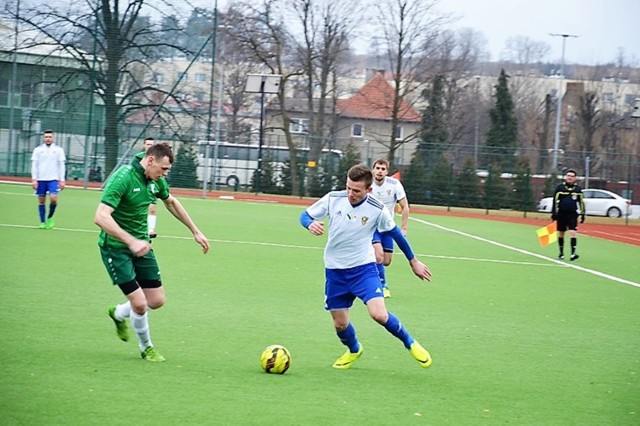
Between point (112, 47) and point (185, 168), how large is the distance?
608cm

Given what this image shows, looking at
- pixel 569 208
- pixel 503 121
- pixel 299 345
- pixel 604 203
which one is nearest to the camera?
pixel 299 345

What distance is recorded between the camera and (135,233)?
848 centimetres

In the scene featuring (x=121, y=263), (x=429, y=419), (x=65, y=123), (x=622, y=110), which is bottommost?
(x=429, y=419)

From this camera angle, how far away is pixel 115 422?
616cm

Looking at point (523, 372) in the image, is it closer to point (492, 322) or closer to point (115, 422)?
point (492, 322)

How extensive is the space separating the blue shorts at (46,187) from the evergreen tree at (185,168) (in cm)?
2029

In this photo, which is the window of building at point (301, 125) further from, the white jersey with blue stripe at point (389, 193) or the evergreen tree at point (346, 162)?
the white jersey with blue stripe at point (389, 193)

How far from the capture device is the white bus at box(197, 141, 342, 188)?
1697 inches

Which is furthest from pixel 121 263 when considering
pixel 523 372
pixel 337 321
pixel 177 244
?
pixel 177 244

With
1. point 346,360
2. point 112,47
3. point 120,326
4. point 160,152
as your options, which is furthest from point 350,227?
point 112,47

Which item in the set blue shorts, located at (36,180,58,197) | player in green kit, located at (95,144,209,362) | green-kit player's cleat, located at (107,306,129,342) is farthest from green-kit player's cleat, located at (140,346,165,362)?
blue shorts, located at (36,180,58,197)

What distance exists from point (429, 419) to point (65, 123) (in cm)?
3782

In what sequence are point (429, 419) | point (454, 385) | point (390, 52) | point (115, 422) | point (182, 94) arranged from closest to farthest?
point (115, 422)
point (429, 419)
point (454, 385)
point (182, 94)
point (390, 52)

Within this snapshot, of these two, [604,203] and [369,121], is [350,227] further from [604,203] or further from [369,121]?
[369,121]
